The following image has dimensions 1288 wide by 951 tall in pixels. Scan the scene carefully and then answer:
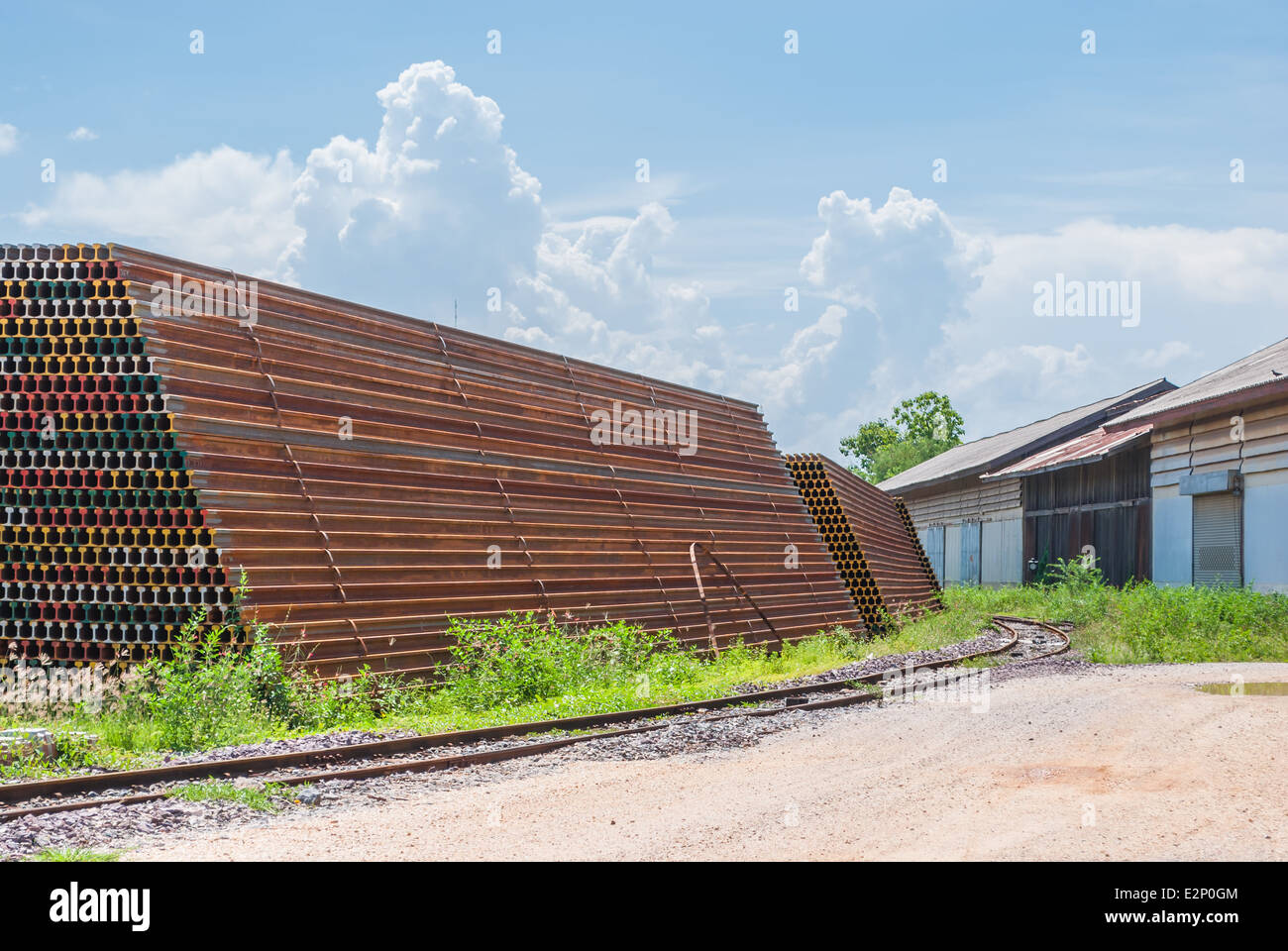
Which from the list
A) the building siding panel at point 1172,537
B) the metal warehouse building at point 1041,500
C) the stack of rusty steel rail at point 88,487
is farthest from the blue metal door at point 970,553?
the stack of rusty steel rail at point 88,487

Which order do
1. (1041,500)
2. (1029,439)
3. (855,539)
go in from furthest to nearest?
(1029,439), (1041,500), (855,539)

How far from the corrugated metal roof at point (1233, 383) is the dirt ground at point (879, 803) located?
9.52 m

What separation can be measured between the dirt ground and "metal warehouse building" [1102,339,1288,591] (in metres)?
9.53

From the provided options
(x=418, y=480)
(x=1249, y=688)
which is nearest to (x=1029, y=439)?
(x=1249, y=688)

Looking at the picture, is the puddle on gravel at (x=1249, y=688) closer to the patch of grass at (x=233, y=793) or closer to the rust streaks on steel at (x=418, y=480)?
the rust streaks on steel at (x=418, y=480)

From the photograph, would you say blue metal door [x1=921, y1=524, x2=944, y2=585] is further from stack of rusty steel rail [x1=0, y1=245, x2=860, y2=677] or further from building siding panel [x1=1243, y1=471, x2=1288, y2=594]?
stack of rusty steel rail [x1=0, y1=245, x2=860, y2=677]

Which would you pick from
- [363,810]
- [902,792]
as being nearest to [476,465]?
[363,810]

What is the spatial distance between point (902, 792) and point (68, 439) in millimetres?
8721

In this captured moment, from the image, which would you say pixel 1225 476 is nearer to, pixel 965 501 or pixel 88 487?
pixel 965 501

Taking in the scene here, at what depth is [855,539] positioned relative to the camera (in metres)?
22.2

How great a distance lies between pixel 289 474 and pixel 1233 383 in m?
17.0

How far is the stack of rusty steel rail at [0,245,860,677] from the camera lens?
10430 mm

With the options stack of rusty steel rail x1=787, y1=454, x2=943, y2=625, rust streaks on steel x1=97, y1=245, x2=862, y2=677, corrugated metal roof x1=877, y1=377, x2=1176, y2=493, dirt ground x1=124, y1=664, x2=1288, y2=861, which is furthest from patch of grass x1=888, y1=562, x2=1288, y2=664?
corrugated metal roof x1=877, y1=377, x2=1176, y2=493

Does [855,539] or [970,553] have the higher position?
[855,539]
